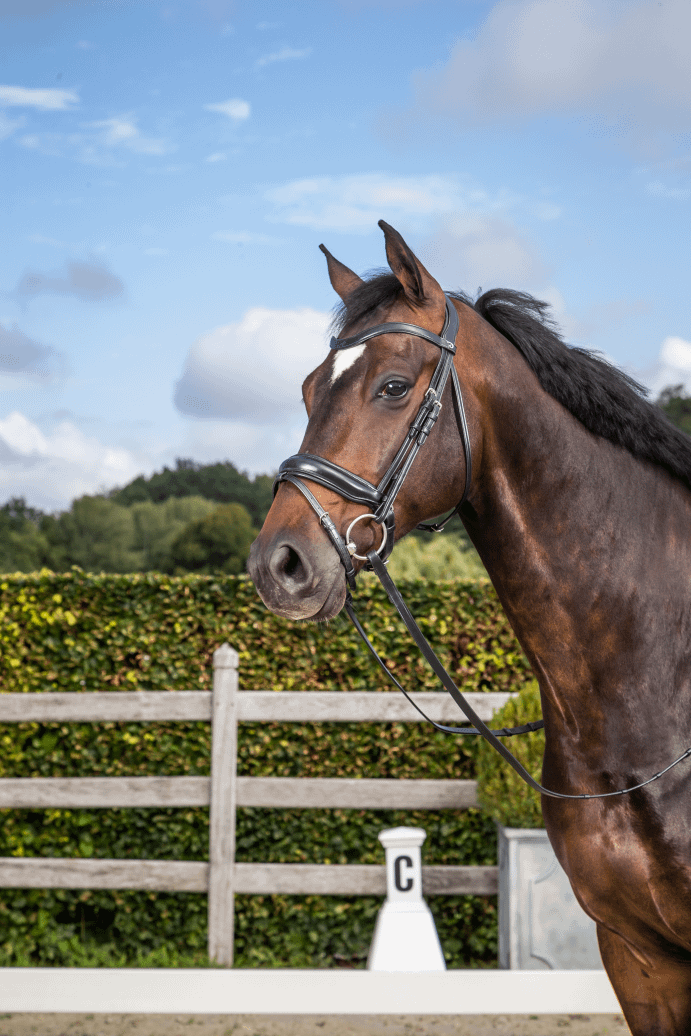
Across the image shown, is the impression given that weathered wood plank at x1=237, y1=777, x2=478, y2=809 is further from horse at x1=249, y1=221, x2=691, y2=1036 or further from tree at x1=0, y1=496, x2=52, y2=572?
tree at x1=0, y1=496, x2=52, y2=572

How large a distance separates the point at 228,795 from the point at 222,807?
70mm

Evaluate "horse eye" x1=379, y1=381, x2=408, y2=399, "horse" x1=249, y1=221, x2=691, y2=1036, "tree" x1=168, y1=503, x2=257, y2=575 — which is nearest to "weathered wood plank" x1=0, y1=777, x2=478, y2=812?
"horse" x1=249, y1=221, x2=691, y2=1036

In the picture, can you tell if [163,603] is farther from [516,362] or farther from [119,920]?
[516,362]

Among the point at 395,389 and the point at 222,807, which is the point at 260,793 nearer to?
the point at 222,807

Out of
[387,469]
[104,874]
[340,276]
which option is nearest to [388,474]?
[387,469]

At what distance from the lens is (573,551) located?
1802 millimetres

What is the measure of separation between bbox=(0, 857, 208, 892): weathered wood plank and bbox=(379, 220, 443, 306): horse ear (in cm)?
355

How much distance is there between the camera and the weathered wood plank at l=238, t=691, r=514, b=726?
431 cm

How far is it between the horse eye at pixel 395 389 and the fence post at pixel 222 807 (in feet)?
9.61

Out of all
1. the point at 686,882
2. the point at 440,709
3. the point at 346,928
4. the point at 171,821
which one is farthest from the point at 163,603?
the point at 686,882

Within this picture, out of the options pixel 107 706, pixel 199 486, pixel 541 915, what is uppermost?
pixel 199 486

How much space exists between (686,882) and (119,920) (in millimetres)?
3782

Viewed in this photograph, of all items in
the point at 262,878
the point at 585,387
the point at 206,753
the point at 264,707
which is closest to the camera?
the point at 585,387

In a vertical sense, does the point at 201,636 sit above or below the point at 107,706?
above
